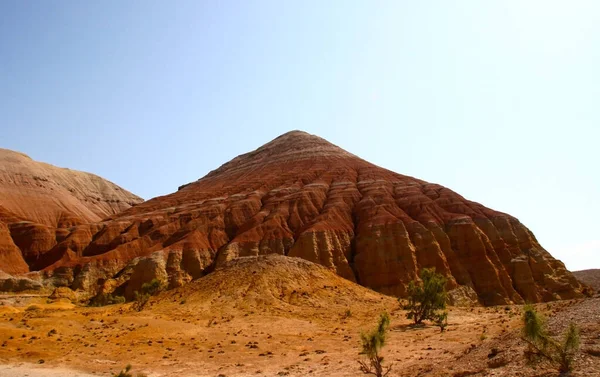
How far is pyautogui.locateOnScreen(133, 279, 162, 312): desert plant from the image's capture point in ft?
154

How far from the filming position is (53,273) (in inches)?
3123

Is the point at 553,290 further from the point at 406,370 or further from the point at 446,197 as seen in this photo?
the point at 406,370

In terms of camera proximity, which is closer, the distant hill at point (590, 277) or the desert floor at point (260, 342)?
the desert floor at point (260, 342)

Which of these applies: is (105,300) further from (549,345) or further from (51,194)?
(51,194)

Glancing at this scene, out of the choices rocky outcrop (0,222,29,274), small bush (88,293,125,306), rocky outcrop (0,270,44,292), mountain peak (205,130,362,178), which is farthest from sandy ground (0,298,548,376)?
mountain peak (205,130,362,178)

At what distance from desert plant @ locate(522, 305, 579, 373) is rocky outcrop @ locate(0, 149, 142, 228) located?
135640 millimetres

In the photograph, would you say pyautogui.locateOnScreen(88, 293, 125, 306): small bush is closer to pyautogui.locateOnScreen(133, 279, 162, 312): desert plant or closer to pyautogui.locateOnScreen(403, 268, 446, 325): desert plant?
pyautogui.locateOnScreen(133, 279, 162, 312): desert plant

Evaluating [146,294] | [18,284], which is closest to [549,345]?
[146,294]

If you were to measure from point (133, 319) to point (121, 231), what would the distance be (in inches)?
2435

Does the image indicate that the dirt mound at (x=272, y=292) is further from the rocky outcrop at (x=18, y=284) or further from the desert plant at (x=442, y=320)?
the rocky outcrop at (x=18, y=284)

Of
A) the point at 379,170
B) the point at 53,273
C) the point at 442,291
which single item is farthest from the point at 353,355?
the point at 379,170

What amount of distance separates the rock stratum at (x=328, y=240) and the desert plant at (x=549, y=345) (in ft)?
147

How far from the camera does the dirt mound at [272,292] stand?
142ft

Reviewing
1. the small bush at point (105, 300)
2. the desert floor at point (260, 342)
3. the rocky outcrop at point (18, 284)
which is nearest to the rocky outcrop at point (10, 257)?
the rocky outcrop at point (18, 284)
